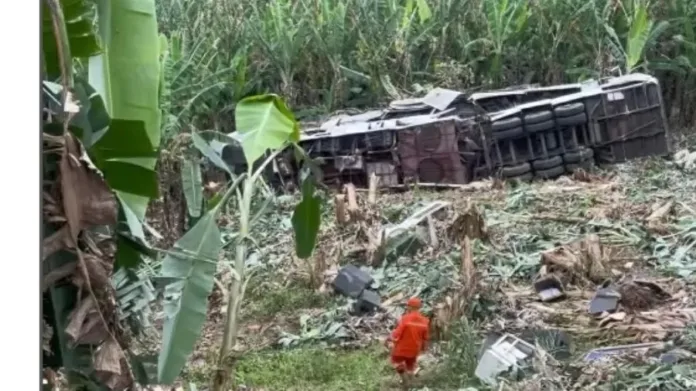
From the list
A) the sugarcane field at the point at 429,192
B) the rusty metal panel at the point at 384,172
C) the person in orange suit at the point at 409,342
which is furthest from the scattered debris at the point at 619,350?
the rusty metal panel at the point at 384,172

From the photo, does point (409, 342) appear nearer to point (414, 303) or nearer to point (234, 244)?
point (414, 303)

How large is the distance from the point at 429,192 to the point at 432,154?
54 millimetres

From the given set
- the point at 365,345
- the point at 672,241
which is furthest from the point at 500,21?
the point at 365,345

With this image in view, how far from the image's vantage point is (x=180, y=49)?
1.21 meters

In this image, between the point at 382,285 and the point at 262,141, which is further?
the point at 382,285

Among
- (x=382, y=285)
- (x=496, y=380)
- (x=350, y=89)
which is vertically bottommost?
(x=496, y=380)

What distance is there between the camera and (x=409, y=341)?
1101mm

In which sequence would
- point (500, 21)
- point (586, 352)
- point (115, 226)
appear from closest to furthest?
point (115, 226), point (586, 352), point (500, 21)

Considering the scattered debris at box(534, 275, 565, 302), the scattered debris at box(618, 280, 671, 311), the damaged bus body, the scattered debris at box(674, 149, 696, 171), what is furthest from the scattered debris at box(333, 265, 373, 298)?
the scattered debris at box(674, 149, 696, 171)

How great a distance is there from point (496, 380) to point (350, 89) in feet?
1.50

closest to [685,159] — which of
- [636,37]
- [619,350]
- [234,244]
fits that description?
[636,37]

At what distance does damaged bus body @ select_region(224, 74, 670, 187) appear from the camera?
3.82ft

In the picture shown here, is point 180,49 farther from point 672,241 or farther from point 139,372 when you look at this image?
point 672,241

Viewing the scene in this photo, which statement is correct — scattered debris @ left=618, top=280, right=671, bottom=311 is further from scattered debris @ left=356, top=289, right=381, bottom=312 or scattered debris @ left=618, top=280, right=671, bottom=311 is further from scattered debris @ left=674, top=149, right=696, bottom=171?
scattered debris @ left=356, top=289, right=381, bottom=312
